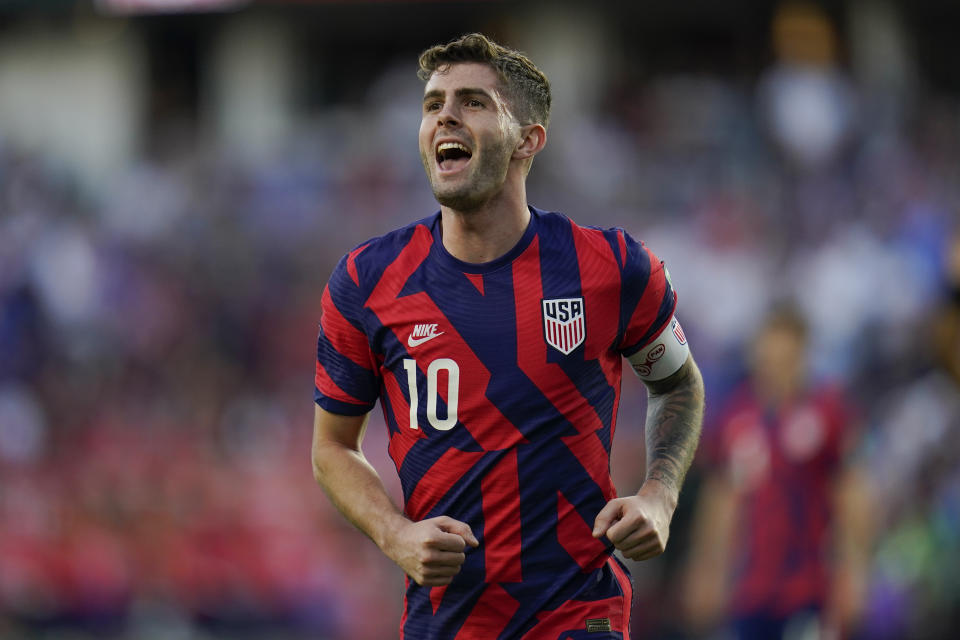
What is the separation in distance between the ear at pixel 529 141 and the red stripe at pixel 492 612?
51.1 inches

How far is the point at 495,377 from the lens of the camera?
385 centimetres

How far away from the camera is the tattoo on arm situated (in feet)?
13.6

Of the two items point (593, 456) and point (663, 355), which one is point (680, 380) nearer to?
point (663, 355)

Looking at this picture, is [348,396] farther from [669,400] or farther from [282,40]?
[282,40]

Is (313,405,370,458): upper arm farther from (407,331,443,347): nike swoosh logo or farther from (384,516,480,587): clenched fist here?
(384,516,480,587): clenched fist

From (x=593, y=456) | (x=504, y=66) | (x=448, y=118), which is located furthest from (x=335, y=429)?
(x=504, y=66)

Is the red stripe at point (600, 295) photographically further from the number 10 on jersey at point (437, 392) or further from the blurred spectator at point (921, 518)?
the blurred spectator at point (921, 518)

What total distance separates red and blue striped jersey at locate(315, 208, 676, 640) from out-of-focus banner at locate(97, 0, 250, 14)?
11935 millimetres

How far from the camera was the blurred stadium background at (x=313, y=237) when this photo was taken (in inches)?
414

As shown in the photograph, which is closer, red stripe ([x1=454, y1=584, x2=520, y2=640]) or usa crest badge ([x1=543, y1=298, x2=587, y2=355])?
red stripe ([x1=454, y1=584, x2=520, y2=640])

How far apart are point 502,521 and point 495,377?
0.40 meters

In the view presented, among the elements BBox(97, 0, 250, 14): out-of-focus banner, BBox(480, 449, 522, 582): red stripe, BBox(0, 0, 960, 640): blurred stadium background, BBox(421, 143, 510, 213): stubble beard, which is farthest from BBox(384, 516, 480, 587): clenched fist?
BBox(97, 0, 250, 14): out-of-focus banner

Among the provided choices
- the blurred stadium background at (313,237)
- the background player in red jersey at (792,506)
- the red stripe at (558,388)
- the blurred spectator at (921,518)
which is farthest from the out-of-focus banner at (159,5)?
the red stripe at (558,388)

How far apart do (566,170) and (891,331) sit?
3839 mm
